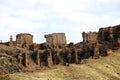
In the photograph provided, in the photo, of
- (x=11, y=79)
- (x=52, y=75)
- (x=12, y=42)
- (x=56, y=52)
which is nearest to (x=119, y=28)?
(x=56, y=52)

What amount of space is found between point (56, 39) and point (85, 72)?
215 feet

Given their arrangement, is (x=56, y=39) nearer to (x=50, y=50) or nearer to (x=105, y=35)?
(x=50, y=50)

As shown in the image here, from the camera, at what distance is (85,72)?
48812mm

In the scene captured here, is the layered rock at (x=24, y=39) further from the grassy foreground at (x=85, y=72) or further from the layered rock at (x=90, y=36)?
the grassy foreground at (x=85, y=72)

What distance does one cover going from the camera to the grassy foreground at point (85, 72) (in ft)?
140

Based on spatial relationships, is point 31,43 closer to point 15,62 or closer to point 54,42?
point 54,42

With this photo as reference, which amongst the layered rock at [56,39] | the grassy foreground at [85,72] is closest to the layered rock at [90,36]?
the layered rock at [56,39]

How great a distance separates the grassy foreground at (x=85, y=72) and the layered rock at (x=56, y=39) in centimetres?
5107

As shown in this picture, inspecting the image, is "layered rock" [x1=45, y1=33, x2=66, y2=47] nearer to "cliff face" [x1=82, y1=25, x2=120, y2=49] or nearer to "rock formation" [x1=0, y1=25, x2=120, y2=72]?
"rock formation" [x1=0, y1=25, x2=120, y2=72]

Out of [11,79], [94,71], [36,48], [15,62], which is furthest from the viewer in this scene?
[36,48]

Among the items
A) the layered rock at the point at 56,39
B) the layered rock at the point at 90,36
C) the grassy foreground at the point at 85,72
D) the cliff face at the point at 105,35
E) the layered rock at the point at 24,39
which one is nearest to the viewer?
the grassy foreground at the point at 85,72

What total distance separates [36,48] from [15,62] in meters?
18.8

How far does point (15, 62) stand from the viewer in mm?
86062


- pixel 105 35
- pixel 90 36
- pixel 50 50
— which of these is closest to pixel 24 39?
pixel 50 50
